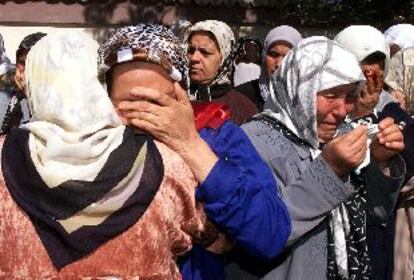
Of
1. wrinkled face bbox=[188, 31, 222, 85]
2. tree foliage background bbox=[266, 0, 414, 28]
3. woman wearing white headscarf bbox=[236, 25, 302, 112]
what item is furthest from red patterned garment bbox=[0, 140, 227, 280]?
tree foliage background bbox=[266, 0, 414, 28]

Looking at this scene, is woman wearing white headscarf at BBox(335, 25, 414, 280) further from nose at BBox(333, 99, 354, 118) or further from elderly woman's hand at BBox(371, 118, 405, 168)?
nose at BBox(333, 99, 354, 118)

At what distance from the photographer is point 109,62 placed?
7.23 ft

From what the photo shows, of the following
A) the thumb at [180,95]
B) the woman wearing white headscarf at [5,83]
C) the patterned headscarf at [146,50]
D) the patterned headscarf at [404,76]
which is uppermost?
the patterned headscarf at [146,50]

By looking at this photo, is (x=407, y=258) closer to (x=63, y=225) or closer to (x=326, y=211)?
(x=326, y=211)

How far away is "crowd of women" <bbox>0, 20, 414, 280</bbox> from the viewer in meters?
1.97

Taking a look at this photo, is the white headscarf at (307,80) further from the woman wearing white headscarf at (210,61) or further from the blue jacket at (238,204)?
the woman wearing white headscarf at (210,61)

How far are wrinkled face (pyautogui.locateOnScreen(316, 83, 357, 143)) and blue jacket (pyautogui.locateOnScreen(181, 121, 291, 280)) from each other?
0.52m

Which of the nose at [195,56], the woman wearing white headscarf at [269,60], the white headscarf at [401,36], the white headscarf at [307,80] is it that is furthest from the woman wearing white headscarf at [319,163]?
the white headscarf at [401,36]

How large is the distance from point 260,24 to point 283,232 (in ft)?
27.9

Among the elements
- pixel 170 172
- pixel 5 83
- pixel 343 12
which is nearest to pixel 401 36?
pixel 5 83

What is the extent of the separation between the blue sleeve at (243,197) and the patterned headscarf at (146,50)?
0.21m

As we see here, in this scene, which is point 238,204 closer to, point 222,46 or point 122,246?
point 122,246

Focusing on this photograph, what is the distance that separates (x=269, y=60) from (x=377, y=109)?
1.80 m

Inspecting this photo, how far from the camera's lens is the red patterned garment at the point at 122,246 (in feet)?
6.46
